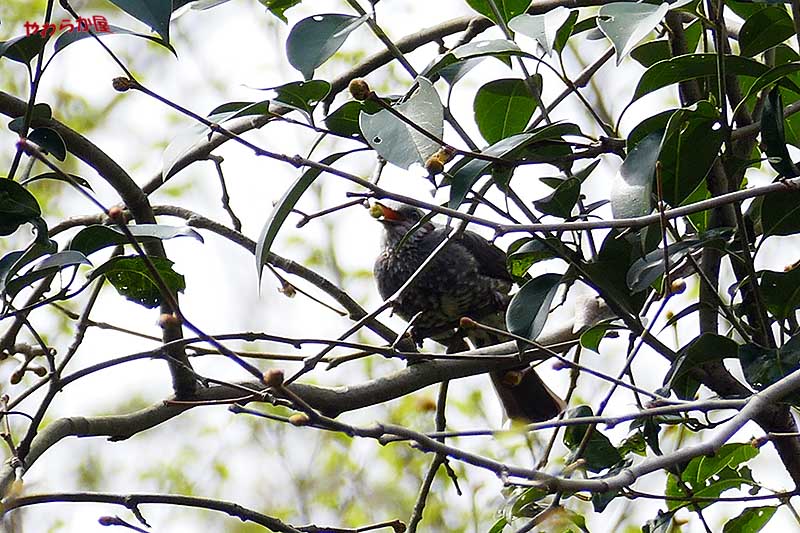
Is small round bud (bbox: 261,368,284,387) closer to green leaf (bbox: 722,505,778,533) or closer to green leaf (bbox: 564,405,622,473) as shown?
green leaf (bbox: 564,405,622,473)

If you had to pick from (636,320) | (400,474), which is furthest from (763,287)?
(400,474)

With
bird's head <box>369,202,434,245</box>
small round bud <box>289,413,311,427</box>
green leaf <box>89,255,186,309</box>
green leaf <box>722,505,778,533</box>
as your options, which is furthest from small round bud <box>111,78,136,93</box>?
bird's head <box>369,202,434,245</box>

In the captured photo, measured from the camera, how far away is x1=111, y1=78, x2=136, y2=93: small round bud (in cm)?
105

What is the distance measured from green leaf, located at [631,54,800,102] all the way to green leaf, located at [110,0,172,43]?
0.58m

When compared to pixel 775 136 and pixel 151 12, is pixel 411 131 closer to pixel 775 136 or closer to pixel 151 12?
pixel 151 12

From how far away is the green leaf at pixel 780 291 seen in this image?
1.32 m

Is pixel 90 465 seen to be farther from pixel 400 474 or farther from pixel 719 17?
pixel 719 17

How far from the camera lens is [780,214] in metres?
1.31

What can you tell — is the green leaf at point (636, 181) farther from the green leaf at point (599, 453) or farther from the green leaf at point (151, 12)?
the green leaf at point (151, 12)

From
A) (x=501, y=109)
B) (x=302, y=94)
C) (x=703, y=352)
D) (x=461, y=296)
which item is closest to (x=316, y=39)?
(x=302, y=94)

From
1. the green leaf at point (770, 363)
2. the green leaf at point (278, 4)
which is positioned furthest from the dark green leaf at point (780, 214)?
the green leaf at point (278, 4)

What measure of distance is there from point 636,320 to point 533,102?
1.16 feet

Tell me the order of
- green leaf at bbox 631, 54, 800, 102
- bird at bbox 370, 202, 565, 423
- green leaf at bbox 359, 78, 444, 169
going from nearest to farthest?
1. green leaf at bbox 359, 78, 444, 169
2. green leaf at bbox 631, 54, 800, 102
3. bird at bbox 370, 202, 565, 423

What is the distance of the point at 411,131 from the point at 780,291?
578 millimetres
